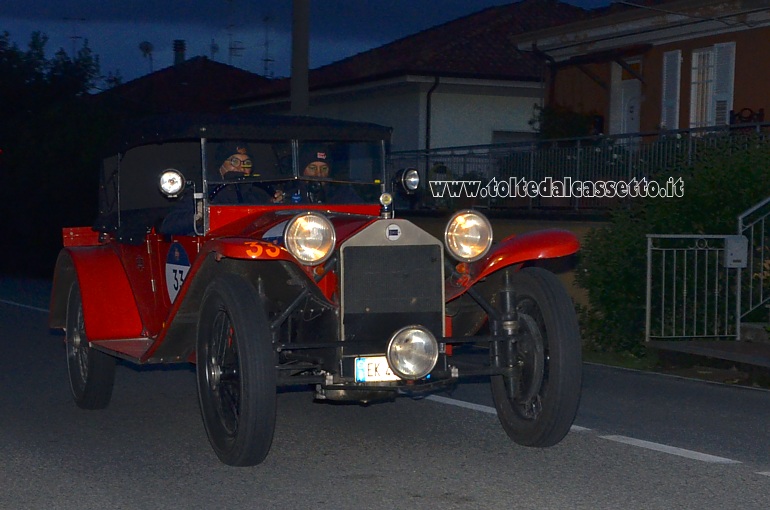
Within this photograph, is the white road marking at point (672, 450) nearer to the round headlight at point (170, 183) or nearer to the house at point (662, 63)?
the round headlight at point (170, 183)

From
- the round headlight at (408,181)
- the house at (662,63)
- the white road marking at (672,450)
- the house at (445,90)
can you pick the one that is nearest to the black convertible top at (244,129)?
the round headlight at (408,181)

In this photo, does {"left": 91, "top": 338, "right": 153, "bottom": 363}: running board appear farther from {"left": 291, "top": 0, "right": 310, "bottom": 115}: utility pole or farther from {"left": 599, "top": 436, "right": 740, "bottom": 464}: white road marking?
{"left": 291, "top": 0, "right": 310, "bottom": 115}: utility pole

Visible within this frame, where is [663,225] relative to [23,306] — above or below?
above

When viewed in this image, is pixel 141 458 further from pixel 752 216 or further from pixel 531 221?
pixel 531 221

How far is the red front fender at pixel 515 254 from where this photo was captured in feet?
22.0

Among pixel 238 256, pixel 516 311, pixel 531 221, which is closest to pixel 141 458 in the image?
pixel 238 256

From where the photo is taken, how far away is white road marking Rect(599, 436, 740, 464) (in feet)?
21.8

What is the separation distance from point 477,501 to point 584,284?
713cm

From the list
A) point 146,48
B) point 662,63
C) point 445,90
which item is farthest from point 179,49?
point 662,63

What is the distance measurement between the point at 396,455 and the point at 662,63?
50.8 ft

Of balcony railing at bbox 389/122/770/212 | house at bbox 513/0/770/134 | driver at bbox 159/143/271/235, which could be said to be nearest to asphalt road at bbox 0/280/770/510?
driver at bbox 159/143/271/235

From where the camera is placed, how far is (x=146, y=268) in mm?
8203

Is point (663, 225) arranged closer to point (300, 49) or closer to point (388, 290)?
point (388, 290)

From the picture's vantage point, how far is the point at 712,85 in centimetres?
1973
